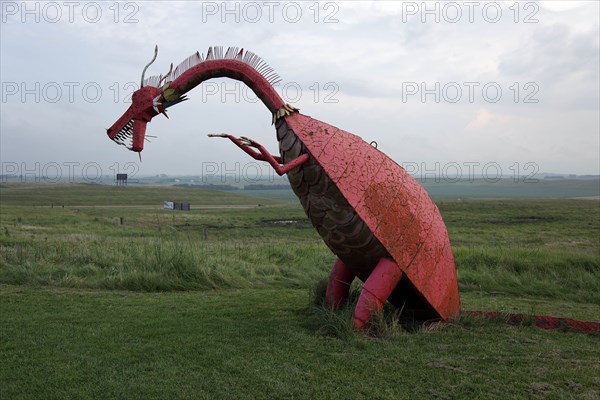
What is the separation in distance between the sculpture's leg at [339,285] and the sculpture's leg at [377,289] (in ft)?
3.32

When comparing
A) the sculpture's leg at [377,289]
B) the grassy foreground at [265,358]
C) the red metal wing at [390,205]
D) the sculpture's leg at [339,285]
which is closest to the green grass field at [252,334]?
the grassy foreground at [265,358]

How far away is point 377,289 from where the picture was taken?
21.0 ft

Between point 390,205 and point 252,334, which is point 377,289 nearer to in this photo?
point 390,205

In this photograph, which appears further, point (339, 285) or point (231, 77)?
point (339, 285)

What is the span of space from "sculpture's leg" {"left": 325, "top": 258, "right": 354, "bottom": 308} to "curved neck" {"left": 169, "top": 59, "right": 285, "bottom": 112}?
2.40m

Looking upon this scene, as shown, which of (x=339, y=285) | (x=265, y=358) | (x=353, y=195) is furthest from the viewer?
(x=339, y=285)

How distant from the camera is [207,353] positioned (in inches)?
234

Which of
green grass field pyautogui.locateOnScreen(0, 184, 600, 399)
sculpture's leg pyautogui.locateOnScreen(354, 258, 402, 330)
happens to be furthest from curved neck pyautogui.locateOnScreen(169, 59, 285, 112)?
green grass field pyautogui.locateOnScreen(0, 184, 600, 399)

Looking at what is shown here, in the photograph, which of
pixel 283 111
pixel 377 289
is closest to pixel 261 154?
pixel 283 111

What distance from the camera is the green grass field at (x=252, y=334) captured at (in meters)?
5.03

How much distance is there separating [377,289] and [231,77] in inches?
122

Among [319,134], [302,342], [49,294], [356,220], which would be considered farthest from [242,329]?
[49,294]

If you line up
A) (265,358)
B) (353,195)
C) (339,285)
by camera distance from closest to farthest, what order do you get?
(265,358) → (353,195) → (339,285)

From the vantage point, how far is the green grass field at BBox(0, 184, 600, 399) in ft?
16.5
